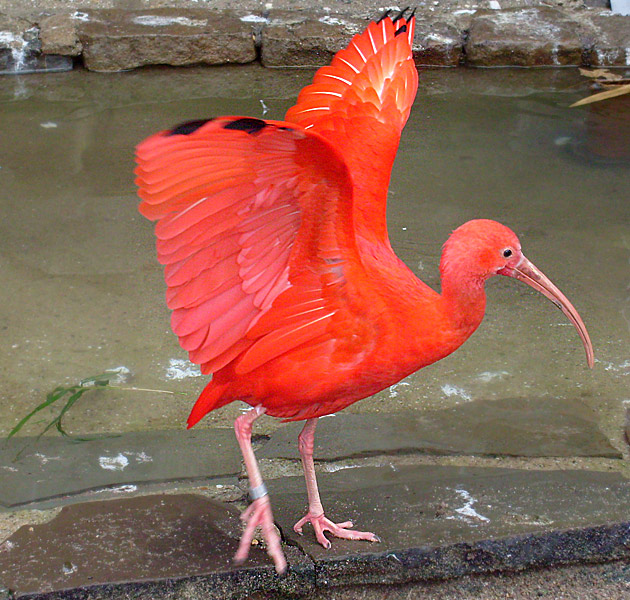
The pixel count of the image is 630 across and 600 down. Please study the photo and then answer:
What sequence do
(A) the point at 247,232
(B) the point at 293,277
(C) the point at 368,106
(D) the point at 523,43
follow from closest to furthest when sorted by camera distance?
(A) the point at 247,232, (B) the point at 293,277, (C) the point at 368,106, (D) the point at 523,43

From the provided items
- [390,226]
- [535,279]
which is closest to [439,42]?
[390,226]

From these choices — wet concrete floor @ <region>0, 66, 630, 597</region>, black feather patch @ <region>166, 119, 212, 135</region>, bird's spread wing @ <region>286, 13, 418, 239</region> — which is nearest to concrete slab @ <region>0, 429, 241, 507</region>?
wet concrete floor @ <region>0, 66, 630, 597</region>

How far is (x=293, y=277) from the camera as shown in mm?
2137

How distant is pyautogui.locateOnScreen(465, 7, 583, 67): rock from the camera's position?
6000 millimetres

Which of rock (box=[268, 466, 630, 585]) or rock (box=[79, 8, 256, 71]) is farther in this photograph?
rock (box=[79, 8, 256, 71])

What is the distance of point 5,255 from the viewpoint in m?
3.89

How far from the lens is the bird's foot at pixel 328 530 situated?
2359mm

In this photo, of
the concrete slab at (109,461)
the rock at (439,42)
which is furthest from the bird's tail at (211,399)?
the rock at (439,42)

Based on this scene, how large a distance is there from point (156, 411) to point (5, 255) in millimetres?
1332

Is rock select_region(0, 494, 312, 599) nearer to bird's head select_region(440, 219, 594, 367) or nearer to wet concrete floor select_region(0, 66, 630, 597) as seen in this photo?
wet concrete floor select_region(0, 66, 630, 597)

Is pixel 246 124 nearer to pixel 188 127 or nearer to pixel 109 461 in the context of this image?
pixel 188 127

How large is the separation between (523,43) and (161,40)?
2.48 m

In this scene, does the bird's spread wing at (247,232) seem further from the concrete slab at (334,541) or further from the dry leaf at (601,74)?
the dry leaf at (601,74)

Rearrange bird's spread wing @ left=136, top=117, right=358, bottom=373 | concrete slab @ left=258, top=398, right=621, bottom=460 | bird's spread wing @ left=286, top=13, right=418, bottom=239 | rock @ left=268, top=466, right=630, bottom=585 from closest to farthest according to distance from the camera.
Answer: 1. bird's spread wing @ left=136, top=117, right=358, bottom=373
2. rock @ left=268, top=466, right=630, bottom=585
3. bird's spread wing @ left=286, top=13, right=418, bottom=239
4. concrete slab @ left=258, top=398, right=621, bottom=460
